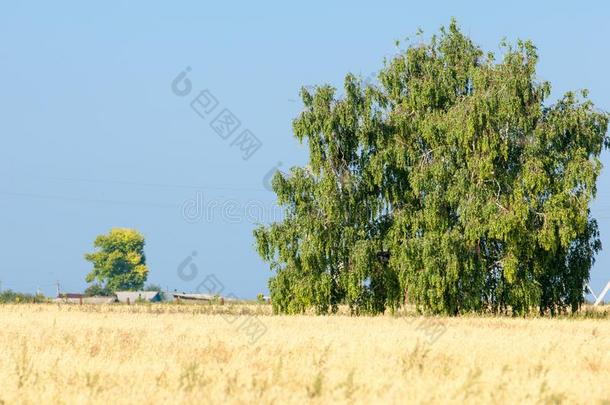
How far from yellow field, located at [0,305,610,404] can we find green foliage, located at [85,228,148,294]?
12313 centimetres

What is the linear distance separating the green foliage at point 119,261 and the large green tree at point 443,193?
10305 cm

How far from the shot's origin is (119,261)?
156 m

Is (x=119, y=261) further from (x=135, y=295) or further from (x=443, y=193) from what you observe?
(x=443, y=193)

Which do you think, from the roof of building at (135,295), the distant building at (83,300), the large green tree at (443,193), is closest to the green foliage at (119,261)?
the roof of building at (135,295)

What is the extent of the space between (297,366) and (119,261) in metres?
139

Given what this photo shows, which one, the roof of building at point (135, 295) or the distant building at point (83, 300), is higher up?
the roof of building at point (135, 295)

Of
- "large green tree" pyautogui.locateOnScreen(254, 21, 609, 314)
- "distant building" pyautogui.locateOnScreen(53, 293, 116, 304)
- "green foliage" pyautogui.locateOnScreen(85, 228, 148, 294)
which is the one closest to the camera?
"large green tree" pyautogui.locateOnScreen(254, 21, 609, 314)

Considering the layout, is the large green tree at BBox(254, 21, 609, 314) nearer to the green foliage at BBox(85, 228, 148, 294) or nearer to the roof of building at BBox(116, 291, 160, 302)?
the roof of building at BBox(116, 291, 160, 302)

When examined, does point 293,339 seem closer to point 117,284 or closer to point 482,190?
point 482,190

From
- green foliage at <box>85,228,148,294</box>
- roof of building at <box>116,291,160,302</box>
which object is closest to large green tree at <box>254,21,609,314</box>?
roof of building at <box>116,291,160,302</box>

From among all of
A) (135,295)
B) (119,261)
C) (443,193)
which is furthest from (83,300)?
(443,193)

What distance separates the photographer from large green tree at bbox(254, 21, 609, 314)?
48.4m

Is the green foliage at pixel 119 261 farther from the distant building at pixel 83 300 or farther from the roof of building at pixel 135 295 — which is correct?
the distant building at pixel 83 300

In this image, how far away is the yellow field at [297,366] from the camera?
15383 millimetres
